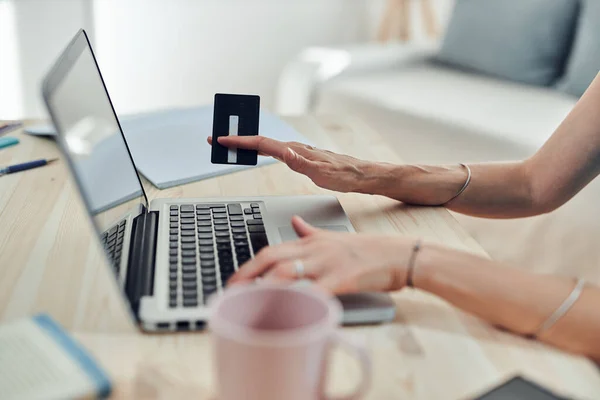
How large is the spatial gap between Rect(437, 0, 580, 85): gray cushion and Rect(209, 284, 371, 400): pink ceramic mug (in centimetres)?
219

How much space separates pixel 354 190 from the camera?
97 cm

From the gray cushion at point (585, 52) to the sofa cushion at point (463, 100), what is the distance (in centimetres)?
6

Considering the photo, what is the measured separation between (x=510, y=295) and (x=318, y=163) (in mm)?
373

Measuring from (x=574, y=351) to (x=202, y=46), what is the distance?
8.91 feet

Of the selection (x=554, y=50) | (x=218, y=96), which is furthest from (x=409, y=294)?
(x=554, y=50)

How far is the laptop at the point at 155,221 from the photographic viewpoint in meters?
0.65

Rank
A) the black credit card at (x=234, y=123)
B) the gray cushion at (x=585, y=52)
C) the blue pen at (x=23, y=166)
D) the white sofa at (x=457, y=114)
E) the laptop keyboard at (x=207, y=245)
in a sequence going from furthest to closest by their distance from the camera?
the gray cushion at (x=585, y=52), the white sofa at (x=457, y=114), the blue pen at (x=23, y=166), the black credit card at (x=234, y=123), the laptop keyboard at (x=207, y=245)

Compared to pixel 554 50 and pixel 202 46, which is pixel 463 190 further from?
pixel 202 46

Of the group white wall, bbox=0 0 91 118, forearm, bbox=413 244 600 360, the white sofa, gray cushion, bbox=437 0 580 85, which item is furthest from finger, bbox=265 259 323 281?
white wall, bbox=0 0 91 118

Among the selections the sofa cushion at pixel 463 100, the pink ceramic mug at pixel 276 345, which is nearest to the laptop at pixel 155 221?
the pink ceramic mug at pixel 276 345

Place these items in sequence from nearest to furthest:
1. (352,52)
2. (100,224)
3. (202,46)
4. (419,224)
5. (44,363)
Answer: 1. (44,363)
2. (100,224)
3. (419,224)
4. (352,52)
5. (202,46)

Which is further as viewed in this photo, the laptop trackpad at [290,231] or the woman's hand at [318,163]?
the woman's hand at [318,163]

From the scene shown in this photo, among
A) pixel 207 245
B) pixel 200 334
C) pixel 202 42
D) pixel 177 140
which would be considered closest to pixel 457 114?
pixel 177 140

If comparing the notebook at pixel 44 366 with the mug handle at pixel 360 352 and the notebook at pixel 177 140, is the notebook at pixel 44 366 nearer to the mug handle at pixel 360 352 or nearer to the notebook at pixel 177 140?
the mug handle at pixel 360 352
